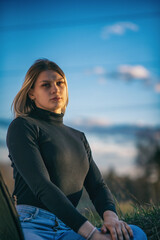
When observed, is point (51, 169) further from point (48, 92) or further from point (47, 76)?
point (47, 76)

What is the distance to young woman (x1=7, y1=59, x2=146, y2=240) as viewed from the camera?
152 centimetres

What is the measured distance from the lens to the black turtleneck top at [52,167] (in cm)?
154

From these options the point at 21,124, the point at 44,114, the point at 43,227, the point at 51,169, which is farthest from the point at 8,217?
the point at 44,114

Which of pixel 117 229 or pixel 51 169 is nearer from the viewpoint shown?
pixel 117 229

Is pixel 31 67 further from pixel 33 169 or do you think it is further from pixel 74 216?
pixel 74 216

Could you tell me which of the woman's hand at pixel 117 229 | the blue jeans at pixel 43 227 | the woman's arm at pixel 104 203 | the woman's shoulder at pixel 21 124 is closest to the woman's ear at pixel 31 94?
the woman's shoulder at pixel 21 124

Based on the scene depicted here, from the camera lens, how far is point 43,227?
1575mm

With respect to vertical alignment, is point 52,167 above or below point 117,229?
above

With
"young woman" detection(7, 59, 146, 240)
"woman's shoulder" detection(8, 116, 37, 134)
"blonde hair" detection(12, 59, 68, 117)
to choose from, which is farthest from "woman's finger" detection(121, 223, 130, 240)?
"blonde hair" detection(12, 59, 68, 117)

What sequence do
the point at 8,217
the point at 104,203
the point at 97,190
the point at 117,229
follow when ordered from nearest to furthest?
1. the point at 8,217
2. the point at 117,229
3. the point at 104,203
4. the point at 97,190

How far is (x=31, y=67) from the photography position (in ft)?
6.92

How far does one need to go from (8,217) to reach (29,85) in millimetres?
948

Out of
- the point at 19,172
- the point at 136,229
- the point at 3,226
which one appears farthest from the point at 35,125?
the point at 136,229

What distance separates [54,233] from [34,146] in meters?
0.45
